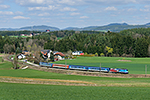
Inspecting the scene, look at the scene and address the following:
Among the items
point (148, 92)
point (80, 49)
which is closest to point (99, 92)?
point (148, 92)

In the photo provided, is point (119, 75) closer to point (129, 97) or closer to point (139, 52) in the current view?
point (129, 97)

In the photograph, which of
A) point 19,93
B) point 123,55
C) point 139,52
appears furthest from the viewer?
point 123,55

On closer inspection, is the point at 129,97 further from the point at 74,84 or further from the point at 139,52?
the point at 139,52

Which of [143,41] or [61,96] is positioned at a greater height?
[143,41]

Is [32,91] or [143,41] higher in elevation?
[143,41]

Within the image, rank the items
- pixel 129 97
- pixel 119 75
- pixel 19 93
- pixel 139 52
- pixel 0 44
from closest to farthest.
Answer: pixel 129 97
pixel 19 93
pixel 119 75
pixel 139 52
pixel 0 44

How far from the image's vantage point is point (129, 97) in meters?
31.6

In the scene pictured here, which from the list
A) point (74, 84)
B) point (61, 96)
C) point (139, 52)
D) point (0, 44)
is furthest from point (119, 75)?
point (0, 44)

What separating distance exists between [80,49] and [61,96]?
130m

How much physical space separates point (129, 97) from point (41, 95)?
1464 centimetres

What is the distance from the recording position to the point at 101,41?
545ft

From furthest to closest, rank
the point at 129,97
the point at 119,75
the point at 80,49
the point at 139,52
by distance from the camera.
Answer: the point at 80,49 → the point at 139,52 → the point at 119,75 → the point at 129,97

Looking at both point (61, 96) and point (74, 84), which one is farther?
point (74, 84)

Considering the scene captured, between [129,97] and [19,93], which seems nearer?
[129,97]
